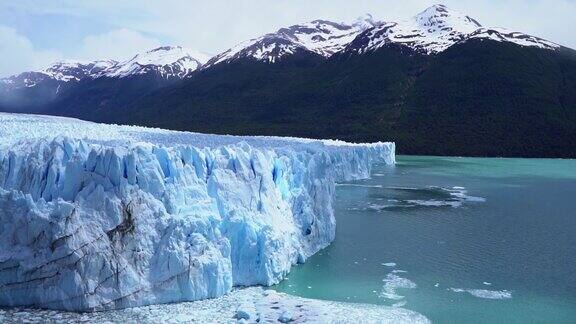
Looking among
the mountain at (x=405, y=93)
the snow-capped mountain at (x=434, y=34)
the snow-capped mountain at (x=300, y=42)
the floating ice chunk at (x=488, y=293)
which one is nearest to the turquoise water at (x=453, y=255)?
the floating ice chunk at (x=488, y=293)

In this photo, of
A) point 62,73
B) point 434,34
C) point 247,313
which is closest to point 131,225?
point 247,313

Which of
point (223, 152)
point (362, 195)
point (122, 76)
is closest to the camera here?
point (223, 152)

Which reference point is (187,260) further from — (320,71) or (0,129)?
(320,71)

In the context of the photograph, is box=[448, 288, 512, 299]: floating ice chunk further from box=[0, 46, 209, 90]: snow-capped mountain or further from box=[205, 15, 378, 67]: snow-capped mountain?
box=[0, 46, 209, 90]: snow-capped mountain

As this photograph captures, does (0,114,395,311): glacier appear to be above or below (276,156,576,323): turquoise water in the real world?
above

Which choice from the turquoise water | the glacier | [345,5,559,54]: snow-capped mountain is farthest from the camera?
[345,5,559,54]: snow-capped mountain

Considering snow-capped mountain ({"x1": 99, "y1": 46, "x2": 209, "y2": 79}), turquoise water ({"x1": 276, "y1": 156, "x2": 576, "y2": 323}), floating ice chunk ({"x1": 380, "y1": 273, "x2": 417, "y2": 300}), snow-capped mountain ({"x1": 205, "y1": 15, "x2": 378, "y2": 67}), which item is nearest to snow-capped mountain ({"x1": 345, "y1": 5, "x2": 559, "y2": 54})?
snow-capped mountain ({"x1": 205, "y1": 15, "x2": 378, "y2": 67})

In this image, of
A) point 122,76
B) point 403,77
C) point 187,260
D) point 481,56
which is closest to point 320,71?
point 403,77
